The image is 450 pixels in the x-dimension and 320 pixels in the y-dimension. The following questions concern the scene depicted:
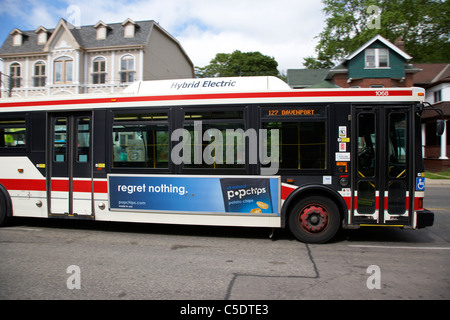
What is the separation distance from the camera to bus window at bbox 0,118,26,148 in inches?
282

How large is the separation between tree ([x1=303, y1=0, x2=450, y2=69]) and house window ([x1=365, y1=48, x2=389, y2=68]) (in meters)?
10.4

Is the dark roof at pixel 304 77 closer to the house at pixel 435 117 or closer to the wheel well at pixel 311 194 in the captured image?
the house at pixel 435 117

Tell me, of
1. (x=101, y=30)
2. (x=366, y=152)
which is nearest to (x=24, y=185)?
(x=366, y=152)

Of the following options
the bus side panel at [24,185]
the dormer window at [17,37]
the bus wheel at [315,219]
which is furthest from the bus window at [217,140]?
the dormer window at [17,37]

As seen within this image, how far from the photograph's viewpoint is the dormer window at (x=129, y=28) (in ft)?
96.5

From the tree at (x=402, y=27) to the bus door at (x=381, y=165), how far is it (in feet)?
118

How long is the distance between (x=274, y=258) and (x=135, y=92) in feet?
14.2

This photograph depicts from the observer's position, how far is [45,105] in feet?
23.1

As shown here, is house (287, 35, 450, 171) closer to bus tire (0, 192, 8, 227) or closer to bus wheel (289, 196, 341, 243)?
bus wheel (289, 196, 341, 243)

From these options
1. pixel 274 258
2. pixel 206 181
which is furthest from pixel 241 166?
pixel 274 258

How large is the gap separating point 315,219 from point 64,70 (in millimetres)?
29700

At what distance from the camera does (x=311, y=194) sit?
19.7ft
